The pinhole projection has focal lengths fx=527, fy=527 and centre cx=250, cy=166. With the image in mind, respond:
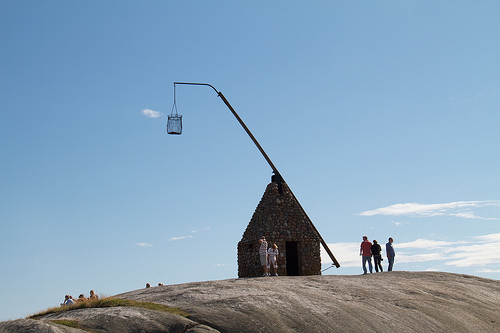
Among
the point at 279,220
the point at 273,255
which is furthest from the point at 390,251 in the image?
the point at 273,255

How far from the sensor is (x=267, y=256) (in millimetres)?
22141

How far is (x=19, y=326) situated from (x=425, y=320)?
444 inches

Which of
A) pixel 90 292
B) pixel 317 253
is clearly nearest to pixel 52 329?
pixel 90 292

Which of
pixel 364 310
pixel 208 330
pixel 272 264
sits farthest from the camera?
pixel 272 264

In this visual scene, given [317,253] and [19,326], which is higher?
[317,253]

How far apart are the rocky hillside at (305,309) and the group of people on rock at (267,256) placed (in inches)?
90.6

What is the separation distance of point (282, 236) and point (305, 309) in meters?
9.62

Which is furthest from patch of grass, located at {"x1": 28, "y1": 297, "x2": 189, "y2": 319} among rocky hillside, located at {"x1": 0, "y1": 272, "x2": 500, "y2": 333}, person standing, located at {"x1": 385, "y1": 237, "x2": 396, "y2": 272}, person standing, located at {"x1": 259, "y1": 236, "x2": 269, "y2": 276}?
person standing, located at {"x1": 385, "y1": 237, "x2": 396, "y2": 272}

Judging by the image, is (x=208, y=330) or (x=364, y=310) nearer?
(x=208, y=330)

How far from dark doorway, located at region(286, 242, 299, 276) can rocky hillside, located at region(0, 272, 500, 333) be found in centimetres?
488

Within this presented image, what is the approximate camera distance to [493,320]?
57.8 ft

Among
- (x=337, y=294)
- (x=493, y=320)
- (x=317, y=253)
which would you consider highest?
(x=317, y=253)

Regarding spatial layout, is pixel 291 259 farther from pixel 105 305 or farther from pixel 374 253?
pixel 105 305

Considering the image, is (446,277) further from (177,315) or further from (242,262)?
(177,315)
